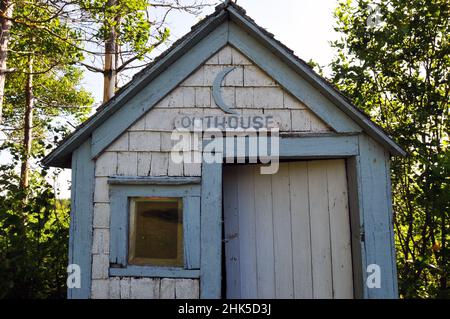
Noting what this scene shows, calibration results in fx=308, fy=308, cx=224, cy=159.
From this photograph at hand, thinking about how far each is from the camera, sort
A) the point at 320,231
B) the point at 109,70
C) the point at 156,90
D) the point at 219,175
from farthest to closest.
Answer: the point at 109,70 < the point at 320,231 < the point at 156,90 < the point at 219,175

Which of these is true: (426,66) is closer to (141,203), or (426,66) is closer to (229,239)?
(229,239)

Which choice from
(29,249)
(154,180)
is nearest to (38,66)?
(29,249)

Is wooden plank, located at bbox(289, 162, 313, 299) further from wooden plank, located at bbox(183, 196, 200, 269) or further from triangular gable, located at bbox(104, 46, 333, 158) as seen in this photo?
wooden plank, located at bbox(183, 196, 200, 269)

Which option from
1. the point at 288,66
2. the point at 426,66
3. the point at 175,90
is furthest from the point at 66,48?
the point at 426,66

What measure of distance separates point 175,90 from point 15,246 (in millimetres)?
3738

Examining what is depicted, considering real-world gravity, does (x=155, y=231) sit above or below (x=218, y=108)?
below

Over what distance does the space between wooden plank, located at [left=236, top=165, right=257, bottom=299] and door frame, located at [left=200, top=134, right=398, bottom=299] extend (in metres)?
0.47

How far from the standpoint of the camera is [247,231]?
3584mm

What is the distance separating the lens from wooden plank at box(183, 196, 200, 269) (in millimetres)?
3145

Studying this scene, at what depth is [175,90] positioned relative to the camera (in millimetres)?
3375

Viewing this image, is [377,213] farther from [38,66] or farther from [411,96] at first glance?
[38,66]

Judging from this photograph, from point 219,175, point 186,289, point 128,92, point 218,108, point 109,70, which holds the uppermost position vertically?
point 109,70

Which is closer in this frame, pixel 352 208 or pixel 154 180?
pixel 154 180

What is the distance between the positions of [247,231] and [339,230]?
102 cm
